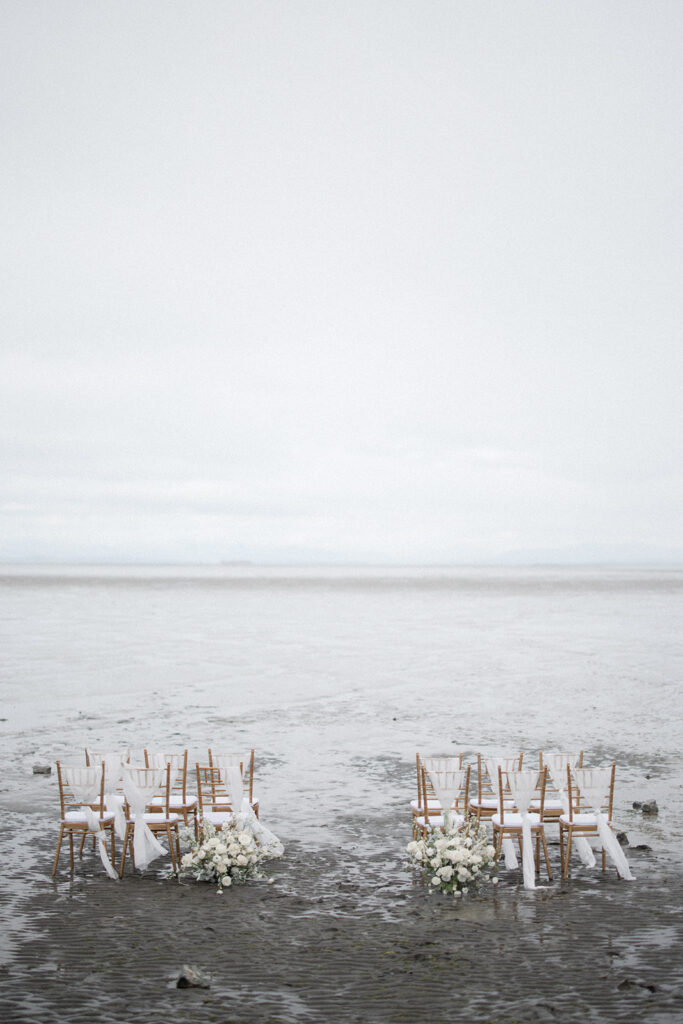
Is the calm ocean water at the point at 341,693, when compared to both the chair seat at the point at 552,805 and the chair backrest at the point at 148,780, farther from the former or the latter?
the chair seat at the point at 552,805

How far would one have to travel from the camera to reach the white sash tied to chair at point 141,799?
1093 cm

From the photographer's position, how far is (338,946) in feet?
29.0

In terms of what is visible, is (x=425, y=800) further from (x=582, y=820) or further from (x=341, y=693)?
(x=341, y=693)

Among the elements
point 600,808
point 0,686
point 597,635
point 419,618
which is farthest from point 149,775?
point 419,618

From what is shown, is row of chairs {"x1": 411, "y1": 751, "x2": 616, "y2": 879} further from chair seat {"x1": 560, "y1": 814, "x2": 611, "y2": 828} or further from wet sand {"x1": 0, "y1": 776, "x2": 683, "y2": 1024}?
wet sand {"x1": 0, "y1": 776, "x2": 683, "y2": 1024}

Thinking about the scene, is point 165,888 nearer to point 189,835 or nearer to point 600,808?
point 189,835

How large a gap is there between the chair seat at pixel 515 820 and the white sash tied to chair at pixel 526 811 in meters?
0.12

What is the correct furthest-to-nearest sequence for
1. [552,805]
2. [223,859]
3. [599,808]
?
[552,805] → [599,808] → [223,859]

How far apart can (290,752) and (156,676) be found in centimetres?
1161

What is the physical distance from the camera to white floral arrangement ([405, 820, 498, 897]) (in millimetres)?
10273

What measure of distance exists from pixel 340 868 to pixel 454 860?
1694 mm

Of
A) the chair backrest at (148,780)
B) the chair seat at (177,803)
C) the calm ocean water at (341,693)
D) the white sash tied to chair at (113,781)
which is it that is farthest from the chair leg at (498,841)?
the white sash tied to chair at (113,781)

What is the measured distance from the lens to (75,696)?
25.1 metres

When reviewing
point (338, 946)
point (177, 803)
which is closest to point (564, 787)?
point (338, 946)
